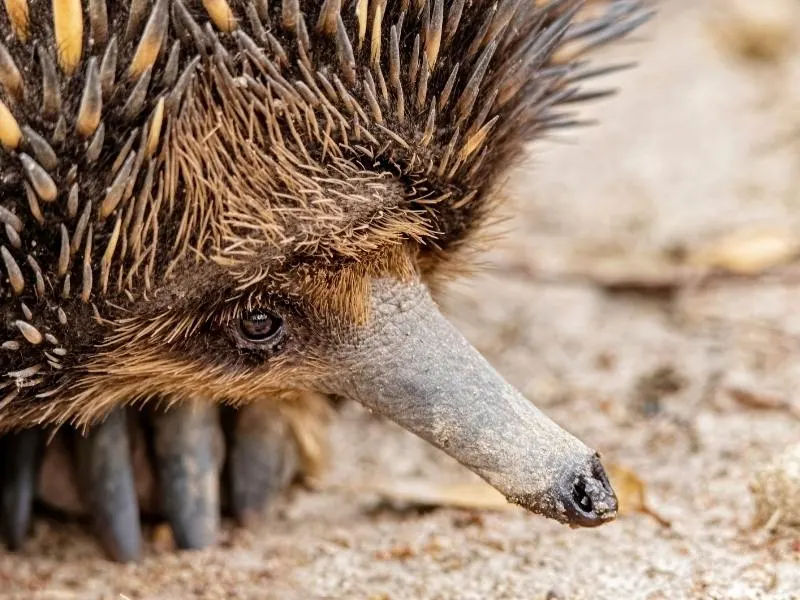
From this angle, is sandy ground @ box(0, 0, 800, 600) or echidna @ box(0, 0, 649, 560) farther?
sandy ground @ box(0, 0, 800, 600)

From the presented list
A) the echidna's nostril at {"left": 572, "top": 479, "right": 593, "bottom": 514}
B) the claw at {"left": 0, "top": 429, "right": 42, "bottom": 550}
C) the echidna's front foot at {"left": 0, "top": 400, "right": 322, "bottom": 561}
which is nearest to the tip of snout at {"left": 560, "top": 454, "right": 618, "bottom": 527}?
the echidna's nostril at {"left": 572, "top": 479, "right": 593, "bottom": 514}

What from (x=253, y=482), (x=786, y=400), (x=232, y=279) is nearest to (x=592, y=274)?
(x=786, y=400)

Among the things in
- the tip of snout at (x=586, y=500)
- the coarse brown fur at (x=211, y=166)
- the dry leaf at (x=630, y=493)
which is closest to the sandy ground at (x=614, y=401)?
the dry leaf at (x=630, y=493)

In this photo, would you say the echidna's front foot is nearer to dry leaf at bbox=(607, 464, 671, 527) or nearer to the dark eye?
the dark eye

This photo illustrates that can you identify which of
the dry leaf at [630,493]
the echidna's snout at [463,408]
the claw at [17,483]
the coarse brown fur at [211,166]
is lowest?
the claw at [17,483]

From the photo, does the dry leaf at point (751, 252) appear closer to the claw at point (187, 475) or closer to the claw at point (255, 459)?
the claw at point (255, 459)

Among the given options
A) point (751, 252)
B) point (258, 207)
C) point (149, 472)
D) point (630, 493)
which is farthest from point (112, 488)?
point (751, 252)
